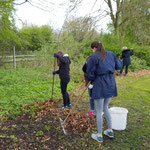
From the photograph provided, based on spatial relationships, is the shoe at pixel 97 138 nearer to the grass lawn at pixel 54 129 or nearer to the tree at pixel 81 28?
the grass lawn at pixel 54 129

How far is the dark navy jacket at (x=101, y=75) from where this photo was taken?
307cm

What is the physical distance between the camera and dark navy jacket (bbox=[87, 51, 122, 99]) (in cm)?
307

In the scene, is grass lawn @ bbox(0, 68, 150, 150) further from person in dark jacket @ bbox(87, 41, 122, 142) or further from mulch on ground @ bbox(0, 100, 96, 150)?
person in dark jacket @ bbox(87, 41, 122, 142)

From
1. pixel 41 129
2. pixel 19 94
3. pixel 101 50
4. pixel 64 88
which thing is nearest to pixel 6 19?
pixel 19 94

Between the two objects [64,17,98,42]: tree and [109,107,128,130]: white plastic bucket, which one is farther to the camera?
[64,17,98,42]: tree

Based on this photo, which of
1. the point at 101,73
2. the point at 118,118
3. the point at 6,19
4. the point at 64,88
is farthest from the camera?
the point at 6,19

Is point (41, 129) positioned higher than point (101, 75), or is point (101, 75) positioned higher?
point (101, 75)

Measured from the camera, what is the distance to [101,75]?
10.3ft

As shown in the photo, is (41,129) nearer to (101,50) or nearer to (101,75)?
(101,75)

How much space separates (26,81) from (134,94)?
15.5 feet

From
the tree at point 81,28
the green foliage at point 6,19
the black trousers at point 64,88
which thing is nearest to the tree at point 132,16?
the tree at point 81,28

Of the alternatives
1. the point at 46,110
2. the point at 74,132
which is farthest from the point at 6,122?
the point at 74,132

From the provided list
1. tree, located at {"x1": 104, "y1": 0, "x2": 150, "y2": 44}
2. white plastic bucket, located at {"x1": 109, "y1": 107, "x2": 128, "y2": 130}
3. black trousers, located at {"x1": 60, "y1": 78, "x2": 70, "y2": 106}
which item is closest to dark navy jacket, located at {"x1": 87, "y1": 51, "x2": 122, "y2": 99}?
white plastic bucket, located at {"x1": 109, "y1": 107, "x2": 128, "y2": 130}

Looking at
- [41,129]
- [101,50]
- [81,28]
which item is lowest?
[41,129]
